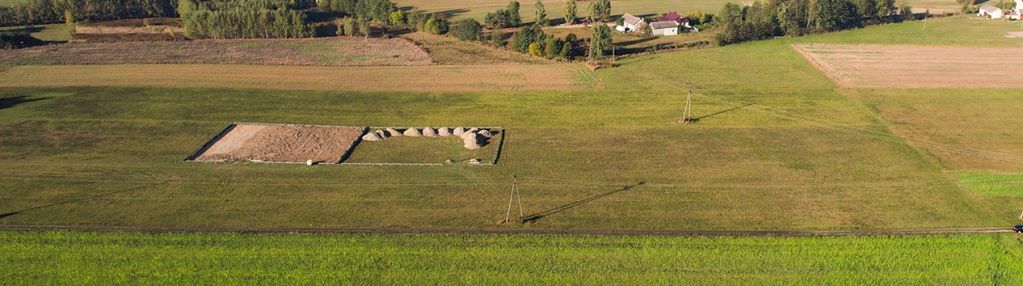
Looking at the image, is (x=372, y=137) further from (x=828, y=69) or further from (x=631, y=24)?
(x=631, y=24)

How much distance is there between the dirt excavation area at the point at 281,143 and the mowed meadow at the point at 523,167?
5.86ft

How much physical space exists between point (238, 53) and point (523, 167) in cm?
5851

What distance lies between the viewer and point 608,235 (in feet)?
136

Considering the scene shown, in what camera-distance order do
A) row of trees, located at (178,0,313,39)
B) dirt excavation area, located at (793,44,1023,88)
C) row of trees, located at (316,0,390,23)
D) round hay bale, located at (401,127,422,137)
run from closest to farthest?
round hay bale, located at (401,127,422,137)
dirt excavation area, located at (793,44,1023,88)
row of trees, located at (178,0,313,39)
row of trees, located at (316,0,390,23)

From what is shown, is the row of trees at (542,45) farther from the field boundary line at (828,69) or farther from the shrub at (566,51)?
the field boundary line at (828,69)

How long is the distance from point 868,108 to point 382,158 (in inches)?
1817

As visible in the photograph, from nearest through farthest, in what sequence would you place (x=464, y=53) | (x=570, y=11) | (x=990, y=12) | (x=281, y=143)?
(x=281, y=143), (x=464, y=53), (x=570, y=11), (x=990, y=12)

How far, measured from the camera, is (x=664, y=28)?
10688cm

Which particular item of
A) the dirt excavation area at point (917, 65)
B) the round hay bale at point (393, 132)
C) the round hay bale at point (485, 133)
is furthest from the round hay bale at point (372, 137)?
the dirt excavation area at point (917, 65)

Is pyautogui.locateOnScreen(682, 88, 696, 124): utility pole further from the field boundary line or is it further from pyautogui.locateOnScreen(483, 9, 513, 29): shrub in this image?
pyautogui.locateOnScreen(483, 9, 513, 29): shrub

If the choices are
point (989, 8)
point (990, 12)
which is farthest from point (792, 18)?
point (989, 8)

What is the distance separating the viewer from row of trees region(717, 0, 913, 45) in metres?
99.2

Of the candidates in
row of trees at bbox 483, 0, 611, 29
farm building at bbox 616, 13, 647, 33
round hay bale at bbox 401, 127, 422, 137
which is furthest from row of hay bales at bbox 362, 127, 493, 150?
row of trees at bbox 483, 0, 611, 29

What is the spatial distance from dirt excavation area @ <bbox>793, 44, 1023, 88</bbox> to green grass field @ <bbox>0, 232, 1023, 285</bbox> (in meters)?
40.5
